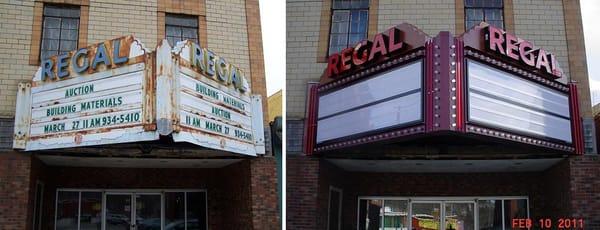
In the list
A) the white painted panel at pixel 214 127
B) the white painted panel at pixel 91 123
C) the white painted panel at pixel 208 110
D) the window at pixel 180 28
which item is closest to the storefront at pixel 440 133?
the white painted panel at pixel 214 127

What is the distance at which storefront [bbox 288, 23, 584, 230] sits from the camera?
9602 mm

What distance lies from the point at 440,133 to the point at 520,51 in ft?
7.47

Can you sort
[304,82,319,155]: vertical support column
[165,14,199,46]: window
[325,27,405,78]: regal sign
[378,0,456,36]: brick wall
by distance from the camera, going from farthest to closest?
[165,14,199,46]: window → [378,0,456,36]: brick wall → [304,82,319,155]: vertical support column → [325,27,405,78]: regal sign

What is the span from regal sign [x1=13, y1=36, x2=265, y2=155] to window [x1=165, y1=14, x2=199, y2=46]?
2037mm

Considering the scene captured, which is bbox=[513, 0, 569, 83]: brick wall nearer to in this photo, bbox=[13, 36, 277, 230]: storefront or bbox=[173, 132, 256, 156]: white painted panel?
bbox=[13, 36, 277, 230]: storefront

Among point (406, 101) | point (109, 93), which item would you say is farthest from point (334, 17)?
point (109, 93)

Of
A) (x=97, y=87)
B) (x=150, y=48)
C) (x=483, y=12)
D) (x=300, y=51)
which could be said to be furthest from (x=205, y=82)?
(x=483, y=12)

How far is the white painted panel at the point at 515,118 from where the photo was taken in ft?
31.6

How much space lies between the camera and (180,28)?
13984mm

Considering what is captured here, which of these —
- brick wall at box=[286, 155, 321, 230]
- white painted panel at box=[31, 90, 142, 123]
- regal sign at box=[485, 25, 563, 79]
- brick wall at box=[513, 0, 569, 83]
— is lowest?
brick wall at box=[286, 155, 321, 230]

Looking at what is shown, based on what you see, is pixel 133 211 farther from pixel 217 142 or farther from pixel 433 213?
pixel 433 213

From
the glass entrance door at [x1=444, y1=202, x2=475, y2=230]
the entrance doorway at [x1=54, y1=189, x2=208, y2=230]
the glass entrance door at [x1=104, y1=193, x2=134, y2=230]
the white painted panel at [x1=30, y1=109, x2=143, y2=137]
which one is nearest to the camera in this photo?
the white painted panel at [x1=30, y1=109, x2=143, y2=137]

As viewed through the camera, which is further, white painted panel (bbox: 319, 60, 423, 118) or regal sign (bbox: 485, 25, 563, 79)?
regal sign (bbox: 485, 25, 563, 79)

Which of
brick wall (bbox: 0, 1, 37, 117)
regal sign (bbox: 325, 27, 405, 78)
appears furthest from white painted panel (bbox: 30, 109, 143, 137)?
regal sign (bbox: 325, 27, 405, 78)
